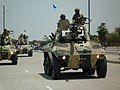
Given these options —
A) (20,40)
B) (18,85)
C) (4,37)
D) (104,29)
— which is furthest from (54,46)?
(104,29)

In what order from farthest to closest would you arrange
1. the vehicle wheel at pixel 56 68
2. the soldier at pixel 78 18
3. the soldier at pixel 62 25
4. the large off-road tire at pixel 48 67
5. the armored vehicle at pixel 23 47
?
the armored vehicle at pixel 23 47 < the large off-road tire at pixel 48 67 < the soldier at pixel 62 25 < the soldier at pixel 78 18 < the vehicle wheel at pixel 56 68

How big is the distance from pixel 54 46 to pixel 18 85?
3582mm

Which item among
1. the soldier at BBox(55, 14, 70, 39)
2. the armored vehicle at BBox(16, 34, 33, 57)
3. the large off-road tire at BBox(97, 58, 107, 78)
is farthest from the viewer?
the armored vehicle at BBox(16, 34, 33, 57)

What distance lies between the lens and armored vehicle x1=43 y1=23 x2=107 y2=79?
19500 millimetres

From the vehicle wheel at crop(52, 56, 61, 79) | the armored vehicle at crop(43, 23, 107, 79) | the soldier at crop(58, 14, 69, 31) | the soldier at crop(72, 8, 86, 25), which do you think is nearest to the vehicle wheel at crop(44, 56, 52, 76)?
the armored vehicle at crop(43, 23, 107, 79)

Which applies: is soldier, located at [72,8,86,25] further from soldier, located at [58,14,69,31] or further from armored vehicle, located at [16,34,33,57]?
armored vehicle, located at [16,34,33,57]

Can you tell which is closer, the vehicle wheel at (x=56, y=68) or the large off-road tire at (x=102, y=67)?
the vehicle wheel at (x=56, y=68)

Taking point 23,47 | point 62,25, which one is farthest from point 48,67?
point 23,47

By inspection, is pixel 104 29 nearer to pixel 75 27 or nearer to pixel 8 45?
pixel 8 45

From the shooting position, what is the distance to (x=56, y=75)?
19.5 meters

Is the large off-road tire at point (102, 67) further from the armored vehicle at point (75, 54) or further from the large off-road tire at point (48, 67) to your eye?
the large off-road tire at point (48, 67)

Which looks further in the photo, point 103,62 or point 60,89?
point 103,62

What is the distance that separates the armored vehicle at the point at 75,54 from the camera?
64.0 ft

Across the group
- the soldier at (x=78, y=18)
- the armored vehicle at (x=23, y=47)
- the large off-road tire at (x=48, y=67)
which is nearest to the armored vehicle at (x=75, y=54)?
the soldier at (x=78, y=18)
